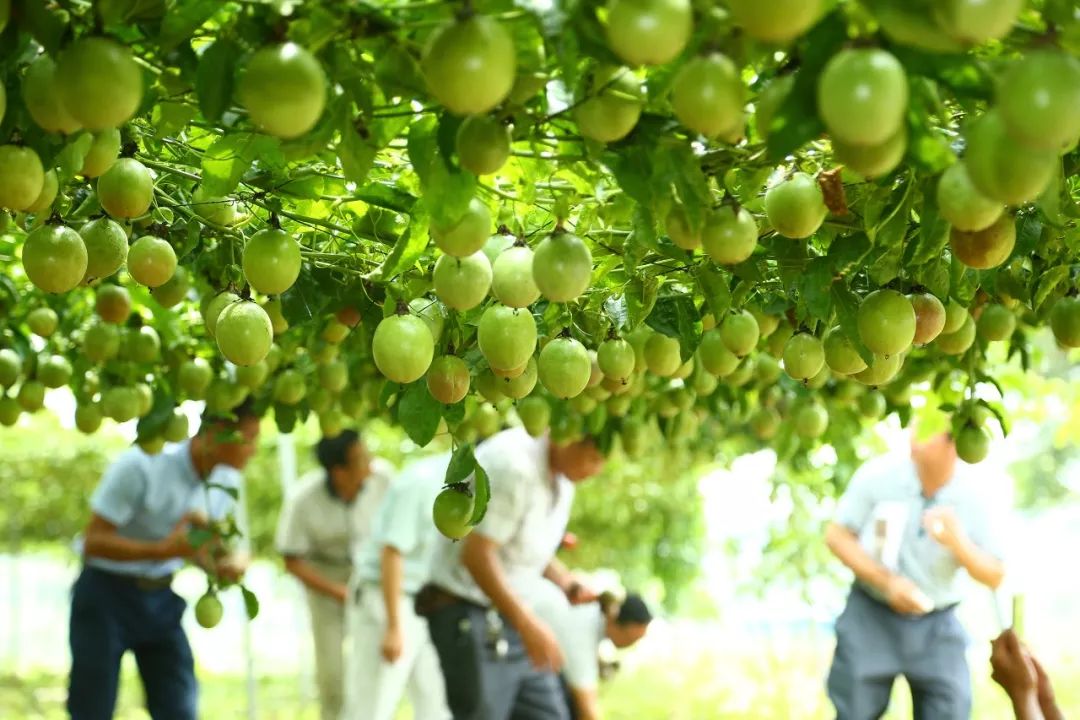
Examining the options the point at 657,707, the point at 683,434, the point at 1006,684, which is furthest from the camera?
the point at 657,707

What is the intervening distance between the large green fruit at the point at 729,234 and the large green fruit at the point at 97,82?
570mm

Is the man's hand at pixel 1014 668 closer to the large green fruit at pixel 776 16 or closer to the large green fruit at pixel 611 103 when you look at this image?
the large green fruit at pixel 611 103

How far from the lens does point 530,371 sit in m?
1.71

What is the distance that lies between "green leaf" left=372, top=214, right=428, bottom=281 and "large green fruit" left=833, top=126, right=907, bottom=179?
585 millimetres

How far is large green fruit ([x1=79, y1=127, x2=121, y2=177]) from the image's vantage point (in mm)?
1253

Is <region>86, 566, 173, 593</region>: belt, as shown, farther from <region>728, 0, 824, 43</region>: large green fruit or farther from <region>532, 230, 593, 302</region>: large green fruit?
<region>728, 0, 824, 43</region>: large green fruit

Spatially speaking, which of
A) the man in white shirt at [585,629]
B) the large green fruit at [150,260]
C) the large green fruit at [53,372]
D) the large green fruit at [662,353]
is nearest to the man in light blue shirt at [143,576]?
the large green fruit at [53,372]

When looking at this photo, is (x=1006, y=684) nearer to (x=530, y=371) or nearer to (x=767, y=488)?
(x=530, y=371)

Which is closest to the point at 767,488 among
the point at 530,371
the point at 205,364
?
the point at 205,364

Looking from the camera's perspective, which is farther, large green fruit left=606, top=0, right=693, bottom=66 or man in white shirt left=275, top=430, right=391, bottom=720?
man in white shirt left=275, top=430, right=391, bottom=720

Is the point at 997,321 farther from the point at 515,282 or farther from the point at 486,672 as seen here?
the point at 486,672

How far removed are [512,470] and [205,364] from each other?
94 centimetres

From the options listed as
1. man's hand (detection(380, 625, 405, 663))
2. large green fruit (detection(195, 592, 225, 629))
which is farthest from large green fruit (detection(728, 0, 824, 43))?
man's hand (detection(380, 625, 405, 663))

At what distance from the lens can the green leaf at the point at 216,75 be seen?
→ 105cm
